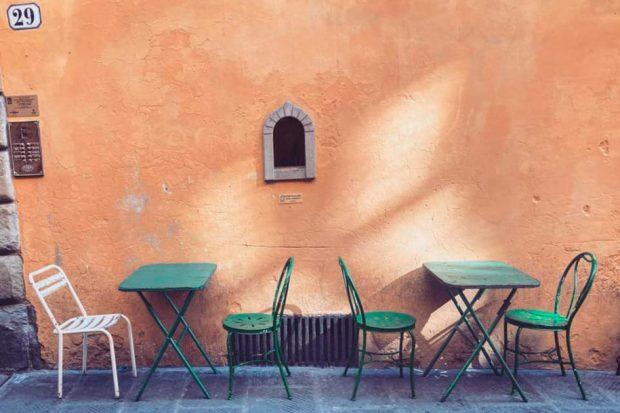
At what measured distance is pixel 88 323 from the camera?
3447mm

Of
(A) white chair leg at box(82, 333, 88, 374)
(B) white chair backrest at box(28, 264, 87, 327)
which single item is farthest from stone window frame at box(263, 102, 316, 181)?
(A) white chair leg at box(82, 333, 88, 374)

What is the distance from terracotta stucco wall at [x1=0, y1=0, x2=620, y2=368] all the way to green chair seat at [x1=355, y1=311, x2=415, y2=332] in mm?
246

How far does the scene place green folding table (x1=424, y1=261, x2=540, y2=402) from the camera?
3100 millimetres

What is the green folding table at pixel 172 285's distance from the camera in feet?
10.3

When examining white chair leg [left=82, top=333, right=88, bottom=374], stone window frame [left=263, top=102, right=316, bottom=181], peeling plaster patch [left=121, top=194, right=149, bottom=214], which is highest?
stone window frame [left=263, top=102, right=316, bottom=181]

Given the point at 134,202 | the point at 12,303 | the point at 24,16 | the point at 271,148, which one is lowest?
the point at 12,303

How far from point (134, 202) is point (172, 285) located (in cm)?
91

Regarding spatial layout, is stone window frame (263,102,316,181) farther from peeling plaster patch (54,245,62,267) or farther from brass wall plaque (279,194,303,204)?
peeling plaster patch (54,245,62,267)

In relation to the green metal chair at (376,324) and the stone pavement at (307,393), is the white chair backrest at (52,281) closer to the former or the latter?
the stone pavement at (307,393)

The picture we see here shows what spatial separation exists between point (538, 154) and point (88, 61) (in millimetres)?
3426

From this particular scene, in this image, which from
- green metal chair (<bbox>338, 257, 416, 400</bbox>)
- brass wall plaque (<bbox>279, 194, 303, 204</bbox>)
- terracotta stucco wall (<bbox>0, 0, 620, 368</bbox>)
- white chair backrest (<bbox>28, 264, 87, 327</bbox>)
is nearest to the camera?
green metal chair (<bbox>338, 257, 416, 400</bbox>)

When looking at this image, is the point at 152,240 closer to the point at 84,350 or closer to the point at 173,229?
the point at 173,229

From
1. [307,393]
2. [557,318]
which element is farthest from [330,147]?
[557,318]

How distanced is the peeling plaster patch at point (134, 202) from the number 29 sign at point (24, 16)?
4.70 feet
